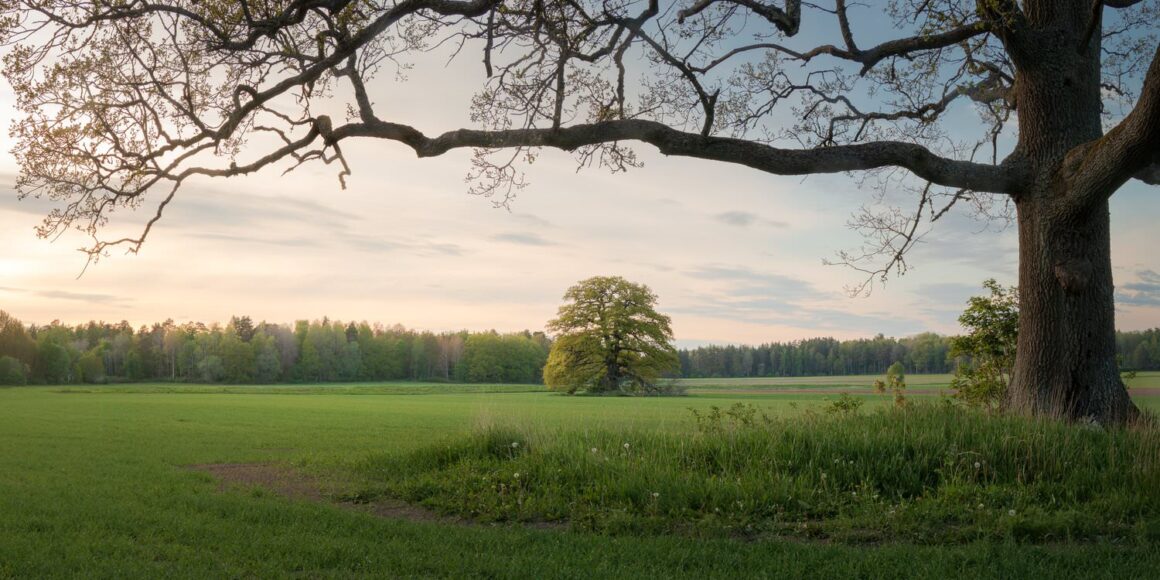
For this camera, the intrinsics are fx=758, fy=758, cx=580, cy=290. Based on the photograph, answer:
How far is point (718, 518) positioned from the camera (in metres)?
8.02

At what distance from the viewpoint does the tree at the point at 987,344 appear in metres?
15.5

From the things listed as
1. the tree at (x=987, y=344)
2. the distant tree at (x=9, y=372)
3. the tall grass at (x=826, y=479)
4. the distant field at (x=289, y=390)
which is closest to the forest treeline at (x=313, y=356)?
the distant tree at (x=9, y=372)

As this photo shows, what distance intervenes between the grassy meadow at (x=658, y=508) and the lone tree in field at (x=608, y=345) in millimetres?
42730

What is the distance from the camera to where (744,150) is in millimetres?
13094

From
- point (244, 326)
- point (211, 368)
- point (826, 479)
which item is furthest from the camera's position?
point (244, 326)

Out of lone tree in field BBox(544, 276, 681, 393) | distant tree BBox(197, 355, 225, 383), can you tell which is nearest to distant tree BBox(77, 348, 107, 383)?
distant tree BBox(197, 355, 225, 383)

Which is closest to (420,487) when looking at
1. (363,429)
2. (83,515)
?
(83,515)

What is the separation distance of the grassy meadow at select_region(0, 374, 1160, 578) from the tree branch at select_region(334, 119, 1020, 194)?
4137 millimetres

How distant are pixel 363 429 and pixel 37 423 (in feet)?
36.0

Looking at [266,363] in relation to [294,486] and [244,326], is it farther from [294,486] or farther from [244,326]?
[294,486]

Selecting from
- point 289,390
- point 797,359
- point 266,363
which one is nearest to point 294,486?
point 289,390

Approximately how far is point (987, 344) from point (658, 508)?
10.7m

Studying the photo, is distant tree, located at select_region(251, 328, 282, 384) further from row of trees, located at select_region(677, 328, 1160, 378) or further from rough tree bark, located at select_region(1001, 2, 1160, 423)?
rough tree bark, located at select_region(1001, 2, 1160, 423)

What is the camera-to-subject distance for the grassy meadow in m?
6.51
